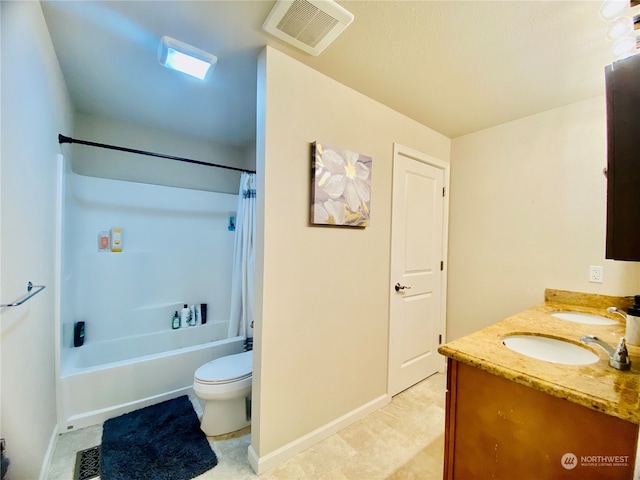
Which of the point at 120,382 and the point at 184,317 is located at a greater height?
the point at 184,317

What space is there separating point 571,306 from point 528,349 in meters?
1.05

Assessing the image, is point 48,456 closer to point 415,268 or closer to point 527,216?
point 415,268

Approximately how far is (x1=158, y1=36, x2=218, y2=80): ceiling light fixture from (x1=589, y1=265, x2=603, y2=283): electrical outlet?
2.85m

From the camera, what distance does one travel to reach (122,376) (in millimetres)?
1921

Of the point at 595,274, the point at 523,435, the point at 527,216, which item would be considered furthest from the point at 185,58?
the point at 595,274

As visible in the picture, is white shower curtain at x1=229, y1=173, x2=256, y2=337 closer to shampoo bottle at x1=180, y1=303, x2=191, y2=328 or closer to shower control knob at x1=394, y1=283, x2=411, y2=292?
shampoo bottle at x1=180, y1=303, x2=191, y2=328

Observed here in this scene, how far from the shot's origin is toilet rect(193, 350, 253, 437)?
1.68m

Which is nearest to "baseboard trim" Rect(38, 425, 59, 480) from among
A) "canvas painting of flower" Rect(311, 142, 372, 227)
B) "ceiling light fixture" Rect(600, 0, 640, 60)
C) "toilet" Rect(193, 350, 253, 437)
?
"toilet" Rect(193, 350, 253, 437)

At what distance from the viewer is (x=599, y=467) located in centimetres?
74

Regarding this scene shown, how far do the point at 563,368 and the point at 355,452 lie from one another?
126 centimetres

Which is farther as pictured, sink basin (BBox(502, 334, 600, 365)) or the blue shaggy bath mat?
the blue shaggy bath mat

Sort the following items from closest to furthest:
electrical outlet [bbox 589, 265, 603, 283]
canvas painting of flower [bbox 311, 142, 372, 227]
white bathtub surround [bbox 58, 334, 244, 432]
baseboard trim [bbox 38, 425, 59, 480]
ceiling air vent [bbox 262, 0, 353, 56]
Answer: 1. ceiling air vent [bbox 262, 0, 353, 56]
2. baseboard trim [bbox 38, 425, 59, 480]
3. canvas painting of flower [bbox 311, 142, 372, 227]
4. white bathtub surround [bbox 58, 334, 244, 432]
5. electrical outlet [bbox 589, 265, 603, 283]

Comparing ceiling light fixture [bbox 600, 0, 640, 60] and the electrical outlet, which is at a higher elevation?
ceiling light fixture [bbox 600, 0, 640, 60]

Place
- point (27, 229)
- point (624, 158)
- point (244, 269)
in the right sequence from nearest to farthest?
point (624, 158)
point (27, 229)
point (244, 269)
